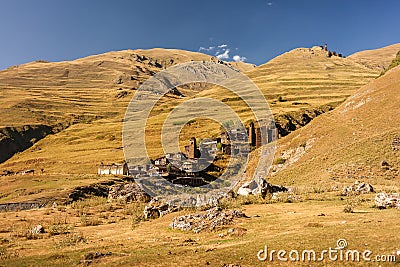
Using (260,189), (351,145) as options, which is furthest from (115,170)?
(351,145)

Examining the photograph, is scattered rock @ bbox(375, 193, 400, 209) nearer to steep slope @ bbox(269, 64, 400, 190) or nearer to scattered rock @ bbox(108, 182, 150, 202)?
steep slope @ bbox(269, 64, 400, 190)

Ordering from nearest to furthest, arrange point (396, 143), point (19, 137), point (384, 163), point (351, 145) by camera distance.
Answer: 1. point (384, 163)
2. point (396, 143)
3. point (351, 145)
4. point (19, 137)

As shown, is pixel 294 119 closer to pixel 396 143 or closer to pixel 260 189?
pixel 396 143

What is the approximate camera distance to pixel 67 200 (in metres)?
42.8

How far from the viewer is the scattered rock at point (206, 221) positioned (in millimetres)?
17953

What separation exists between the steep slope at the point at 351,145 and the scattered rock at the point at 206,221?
19.8m

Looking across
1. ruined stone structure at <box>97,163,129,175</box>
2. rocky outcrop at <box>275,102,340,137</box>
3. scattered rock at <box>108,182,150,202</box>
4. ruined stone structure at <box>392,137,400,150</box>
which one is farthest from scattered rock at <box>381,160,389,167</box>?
rocky outcrop at <box>275,102,340,137</box>

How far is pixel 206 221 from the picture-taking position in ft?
60.8

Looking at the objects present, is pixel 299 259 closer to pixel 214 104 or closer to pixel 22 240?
pixel 22 240

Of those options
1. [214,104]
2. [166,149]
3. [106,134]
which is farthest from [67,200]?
[214,104]

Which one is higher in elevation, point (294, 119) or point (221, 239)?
point (294, 119)

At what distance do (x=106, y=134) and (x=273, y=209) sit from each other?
4474 inches
